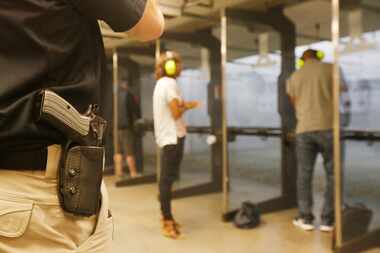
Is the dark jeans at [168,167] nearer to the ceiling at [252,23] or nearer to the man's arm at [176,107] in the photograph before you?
the man's arm at [176,107]

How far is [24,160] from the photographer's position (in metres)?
0.75

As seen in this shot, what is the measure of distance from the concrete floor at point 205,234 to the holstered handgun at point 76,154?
6.86 feet

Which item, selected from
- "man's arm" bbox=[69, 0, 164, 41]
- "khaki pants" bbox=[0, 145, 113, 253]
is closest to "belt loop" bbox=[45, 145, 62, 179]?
"khaki pants" bbox=[0, 145, 113, 253]

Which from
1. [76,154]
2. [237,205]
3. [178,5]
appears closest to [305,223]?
[237,205]

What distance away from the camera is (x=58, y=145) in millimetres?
778

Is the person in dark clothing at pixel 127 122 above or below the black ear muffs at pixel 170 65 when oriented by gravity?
below

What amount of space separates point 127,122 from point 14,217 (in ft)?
16.5

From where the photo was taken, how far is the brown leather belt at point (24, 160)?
0.74 metres

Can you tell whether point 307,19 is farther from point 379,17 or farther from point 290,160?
point 290,160

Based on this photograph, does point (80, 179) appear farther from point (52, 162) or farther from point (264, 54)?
point (264, 54)

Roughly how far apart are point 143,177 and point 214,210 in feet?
5.87

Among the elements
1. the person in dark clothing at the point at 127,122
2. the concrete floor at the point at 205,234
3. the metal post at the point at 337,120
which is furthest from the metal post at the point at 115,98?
the metal post at the point at 337,120

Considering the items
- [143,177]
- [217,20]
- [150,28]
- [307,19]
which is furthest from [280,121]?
[150,28]

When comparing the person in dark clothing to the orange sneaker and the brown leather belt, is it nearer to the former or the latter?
the orange sneaker
